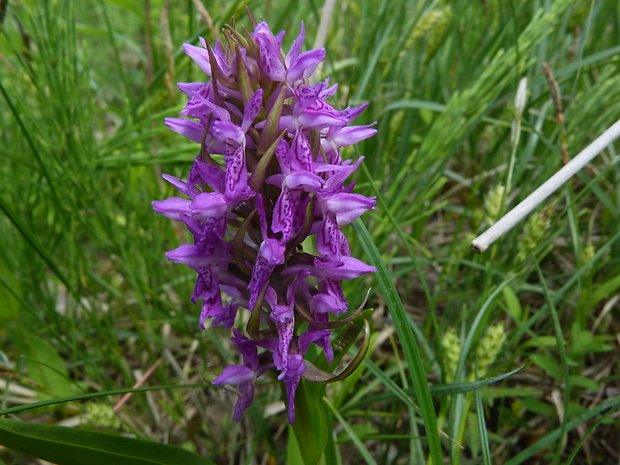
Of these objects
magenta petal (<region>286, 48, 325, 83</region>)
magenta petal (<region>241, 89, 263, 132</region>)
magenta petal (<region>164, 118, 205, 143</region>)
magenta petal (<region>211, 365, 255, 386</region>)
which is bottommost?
magenta petal (<region>211, 365, 255, 386</region>)

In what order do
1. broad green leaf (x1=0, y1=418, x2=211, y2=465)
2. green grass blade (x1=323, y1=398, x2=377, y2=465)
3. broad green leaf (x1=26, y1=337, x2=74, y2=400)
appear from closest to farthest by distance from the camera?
broad green leaf (x1=0, y1=418, x2=211, y2=465)
green grass blade (x1=323, y1=398, x2=377, y2=465)
broad green leaf (x1=26, y1=337, x2=74, y2=400)

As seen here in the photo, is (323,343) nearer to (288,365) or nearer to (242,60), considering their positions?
(288,365)

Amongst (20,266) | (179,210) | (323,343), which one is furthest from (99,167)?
(323,343)

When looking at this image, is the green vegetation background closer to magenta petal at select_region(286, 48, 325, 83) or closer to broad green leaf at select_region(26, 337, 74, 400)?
broad green leaf at select_region(26, 337, 74, 400)

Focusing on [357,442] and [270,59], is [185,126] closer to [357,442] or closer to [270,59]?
[270,59]

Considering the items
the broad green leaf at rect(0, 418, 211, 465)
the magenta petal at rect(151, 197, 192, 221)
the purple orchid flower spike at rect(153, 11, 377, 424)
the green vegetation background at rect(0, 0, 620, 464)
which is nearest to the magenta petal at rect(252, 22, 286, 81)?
the purple orchid flower spike at rect(153, 11, 377, 424)

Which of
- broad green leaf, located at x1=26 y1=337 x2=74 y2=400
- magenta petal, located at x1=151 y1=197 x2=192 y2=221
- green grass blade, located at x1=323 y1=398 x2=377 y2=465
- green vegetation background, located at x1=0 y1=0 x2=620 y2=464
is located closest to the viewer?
magenta petal, located at x1=151 y1=197 x2=192 y2=221

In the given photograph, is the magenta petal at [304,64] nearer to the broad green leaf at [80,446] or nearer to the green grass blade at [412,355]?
the green grass blade at [412,355]
